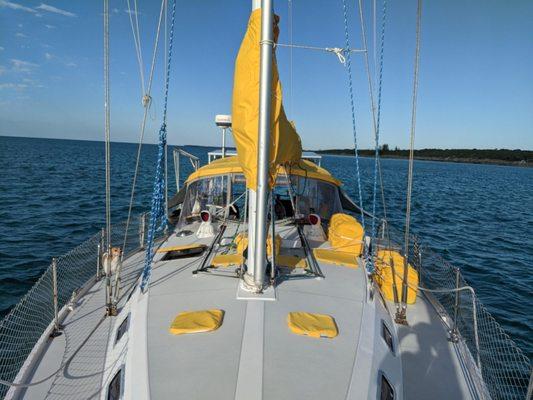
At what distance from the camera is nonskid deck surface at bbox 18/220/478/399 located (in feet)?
8.79

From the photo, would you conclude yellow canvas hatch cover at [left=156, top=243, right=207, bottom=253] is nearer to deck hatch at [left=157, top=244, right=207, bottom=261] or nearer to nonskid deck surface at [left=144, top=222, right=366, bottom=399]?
deck hatch at [left=157, top=244, right=207, bottom=261]

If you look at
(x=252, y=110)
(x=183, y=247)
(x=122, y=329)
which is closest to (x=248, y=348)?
(x=122, y=329)

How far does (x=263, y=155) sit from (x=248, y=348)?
1808 millimetres

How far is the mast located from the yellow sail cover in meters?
0.11

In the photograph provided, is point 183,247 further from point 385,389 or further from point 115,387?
point 385,389

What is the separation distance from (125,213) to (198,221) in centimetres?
1259

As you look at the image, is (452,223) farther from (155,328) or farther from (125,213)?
(155,328)

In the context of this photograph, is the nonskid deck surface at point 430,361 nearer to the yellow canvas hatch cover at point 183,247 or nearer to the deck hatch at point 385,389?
the deck hatch at point 385,389

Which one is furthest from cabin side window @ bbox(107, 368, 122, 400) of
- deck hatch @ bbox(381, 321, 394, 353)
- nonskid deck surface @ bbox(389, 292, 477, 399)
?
nonskid deck surface @ bbox(389, 292, 477, 399)

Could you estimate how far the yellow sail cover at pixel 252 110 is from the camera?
3.65 metres

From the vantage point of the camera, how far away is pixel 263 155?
3.62 m

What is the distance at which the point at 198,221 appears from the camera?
8.27m

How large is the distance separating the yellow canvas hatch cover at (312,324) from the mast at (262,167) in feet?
1.87

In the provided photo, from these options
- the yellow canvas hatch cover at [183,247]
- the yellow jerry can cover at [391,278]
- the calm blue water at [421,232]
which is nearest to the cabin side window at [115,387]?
the yellow canvas hatch cover at [183,247]
